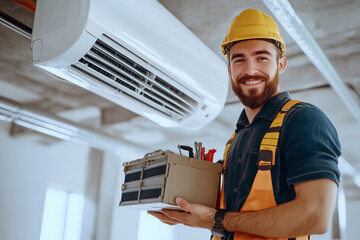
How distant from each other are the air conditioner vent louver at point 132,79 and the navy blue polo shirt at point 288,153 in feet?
2.18

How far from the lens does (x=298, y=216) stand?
2.89 ft

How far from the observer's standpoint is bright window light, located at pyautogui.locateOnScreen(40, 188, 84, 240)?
2955 mm

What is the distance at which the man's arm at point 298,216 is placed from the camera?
88 cm

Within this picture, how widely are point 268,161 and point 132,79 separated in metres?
0.86

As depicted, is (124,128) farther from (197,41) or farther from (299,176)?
(299,176)

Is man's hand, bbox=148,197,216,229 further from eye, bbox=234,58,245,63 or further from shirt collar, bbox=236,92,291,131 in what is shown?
eye, bbox=234,58,245,63

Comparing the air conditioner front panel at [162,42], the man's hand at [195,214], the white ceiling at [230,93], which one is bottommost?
the man's hand at [195,214]

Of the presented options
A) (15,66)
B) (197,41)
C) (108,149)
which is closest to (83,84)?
(197,41)

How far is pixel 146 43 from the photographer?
5.30ft

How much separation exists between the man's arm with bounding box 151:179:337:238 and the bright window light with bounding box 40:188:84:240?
2308 millimetres

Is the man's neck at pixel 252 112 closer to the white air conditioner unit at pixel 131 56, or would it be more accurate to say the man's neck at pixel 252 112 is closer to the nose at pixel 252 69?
the nose at pixel 252 69

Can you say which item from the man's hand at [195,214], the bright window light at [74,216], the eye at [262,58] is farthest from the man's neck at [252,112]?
the bright window light at [74,216]

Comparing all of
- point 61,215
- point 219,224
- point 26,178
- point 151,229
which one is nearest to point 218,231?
point 219,224

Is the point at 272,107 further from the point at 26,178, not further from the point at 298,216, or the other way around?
the point at 26,178
